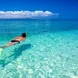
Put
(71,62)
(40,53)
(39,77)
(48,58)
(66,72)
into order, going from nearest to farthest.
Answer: (39,77) < (66,72) < (71,62) < (48,58) < (40,53)

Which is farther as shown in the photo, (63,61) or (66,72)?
(63,61)

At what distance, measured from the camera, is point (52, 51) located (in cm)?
1188

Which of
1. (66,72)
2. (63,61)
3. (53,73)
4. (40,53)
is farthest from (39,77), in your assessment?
(40,53)

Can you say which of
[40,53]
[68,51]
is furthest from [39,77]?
[68,51]

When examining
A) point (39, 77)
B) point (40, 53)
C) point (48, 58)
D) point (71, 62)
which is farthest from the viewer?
point (40, 53)

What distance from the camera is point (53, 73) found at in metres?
7.89

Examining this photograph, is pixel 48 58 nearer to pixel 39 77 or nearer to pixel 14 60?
pixel 14 60

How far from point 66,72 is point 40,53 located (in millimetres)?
3628

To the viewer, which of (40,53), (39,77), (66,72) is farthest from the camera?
(40,53)

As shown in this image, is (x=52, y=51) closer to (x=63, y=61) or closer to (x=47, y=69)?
(x=63, y=61)

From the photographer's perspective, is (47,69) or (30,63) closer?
(47,69)

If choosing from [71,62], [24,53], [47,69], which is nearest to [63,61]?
[71,62]

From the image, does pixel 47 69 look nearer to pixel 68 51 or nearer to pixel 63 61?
pixel 63 61

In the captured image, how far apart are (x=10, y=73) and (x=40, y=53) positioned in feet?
12.2
